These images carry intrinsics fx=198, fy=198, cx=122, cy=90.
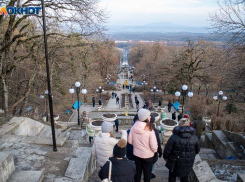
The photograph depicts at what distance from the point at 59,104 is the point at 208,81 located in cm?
1626

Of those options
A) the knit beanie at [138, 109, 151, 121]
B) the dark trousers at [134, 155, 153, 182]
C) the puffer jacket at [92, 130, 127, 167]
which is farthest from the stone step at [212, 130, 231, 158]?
the puffer jacket at [92, 130, 127, 167]

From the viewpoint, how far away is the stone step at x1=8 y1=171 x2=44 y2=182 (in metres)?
3.33

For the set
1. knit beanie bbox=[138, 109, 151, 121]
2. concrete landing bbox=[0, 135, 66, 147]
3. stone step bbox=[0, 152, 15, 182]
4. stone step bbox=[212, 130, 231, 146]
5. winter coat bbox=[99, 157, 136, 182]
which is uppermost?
knit beanie bbox=[138, 109, 151, 121]

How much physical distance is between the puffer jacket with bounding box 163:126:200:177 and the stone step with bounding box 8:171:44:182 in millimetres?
2222

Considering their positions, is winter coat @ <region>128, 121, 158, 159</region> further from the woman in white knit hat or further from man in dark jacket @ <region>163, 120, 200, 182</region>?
the woman in white knit hat

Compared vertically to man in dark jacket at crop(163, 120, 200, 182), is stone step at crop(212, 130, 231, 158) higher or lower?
lower

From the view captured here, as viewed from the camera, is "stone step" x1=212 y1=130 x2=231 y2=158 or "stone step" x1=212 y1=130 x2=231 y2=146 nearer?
"stone step" x1=212 y1=130 x2=231 y2=158

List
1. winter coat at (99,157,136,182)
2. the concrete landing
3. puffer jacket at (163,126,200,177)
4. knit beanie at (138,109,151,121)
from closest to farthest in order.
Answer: winter coat at (99,157,136,182)
puffer jacket at (163,126,200,177)
knit beanie at (138,109,151,121)
the concrete landing

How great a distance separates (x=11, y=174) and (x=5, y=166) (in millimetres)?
301

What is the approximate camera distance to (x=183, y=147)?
3197mm

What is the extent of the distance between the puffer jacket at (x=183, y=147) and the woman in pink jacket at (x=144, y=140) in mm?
273

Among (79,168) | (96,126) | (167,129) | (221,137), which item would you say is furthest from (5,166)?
(221,137)

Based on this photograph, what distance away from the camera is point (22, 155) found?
4.54 m

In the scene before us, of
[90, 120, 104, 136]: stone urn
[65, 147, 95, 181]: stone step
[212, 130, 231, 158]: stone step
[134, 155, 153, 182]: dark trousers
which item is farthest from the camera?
[90, 120, 104, 136]: stone urn
